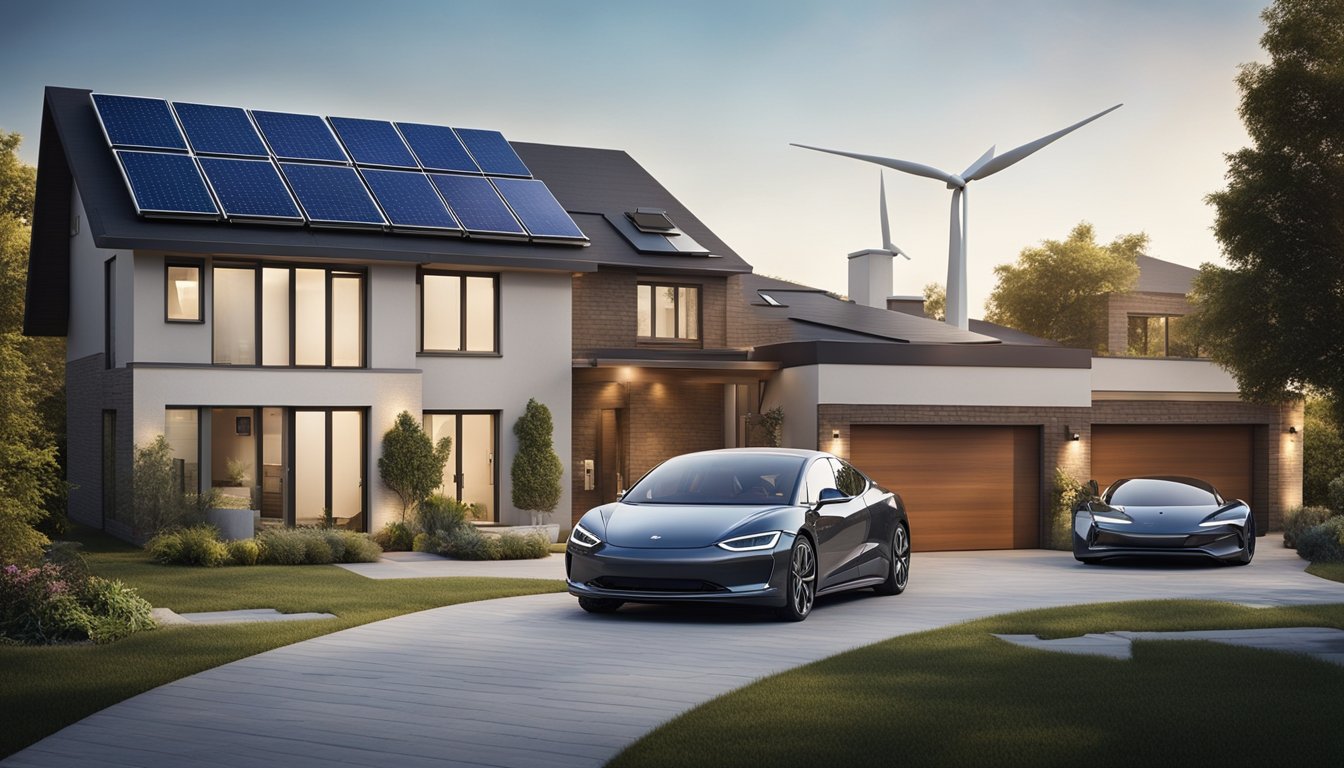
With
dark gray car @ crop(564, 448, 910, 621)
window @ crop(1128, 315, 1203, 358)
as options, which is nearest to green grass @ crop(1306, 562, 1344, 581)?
dark gray car @ crop(564, 448, 910, 621)

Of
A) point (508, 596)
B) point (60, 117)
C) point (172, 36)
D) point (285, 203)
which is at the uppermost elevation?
point (172, 36)

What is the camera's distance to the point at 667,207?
91.5ft

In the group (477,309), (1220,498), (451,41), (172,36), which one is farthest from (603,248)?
(1220,498)

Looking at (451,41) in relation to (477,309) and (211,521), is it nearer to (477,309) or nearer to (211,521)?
(477,309)

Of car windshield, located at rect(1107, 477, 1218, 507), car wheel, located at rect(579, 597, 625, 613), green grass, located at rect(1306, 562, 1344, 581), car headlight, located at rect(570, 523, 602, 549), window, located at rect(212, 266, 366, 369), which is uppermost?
window, located at rect(212, 266, 366, 369)

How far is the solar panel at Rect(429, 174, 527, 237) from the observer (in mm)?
22797

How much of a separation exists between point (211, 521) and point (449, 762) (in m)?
14.2

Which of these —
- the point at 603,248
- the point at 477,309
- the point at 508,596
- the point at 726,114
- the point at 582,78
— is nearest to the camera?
the point at 508,596

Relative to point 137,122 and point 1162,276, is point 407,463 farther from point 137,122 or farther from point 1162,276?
point 1162,276

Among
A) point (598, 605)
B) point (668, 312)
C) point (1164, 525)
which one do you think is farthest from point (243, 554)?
point (1164, 525)

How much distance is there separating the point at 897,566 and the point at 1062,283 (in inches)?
1671

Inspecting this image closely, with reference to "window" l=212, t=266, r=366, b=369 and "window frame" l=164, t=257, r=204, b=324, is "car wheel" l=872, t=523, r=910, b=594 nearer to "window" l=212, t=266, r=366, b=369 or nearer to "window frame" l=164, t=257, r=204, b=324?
"window" l=212, t=266, r=366, b=369

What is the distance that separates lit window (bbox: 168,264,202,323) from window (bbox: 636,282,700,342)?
8000 millimetres

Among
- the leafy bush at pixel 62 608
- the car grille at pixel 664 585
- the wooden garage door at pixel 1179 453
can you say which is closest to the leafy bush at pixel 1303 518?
the wooden garage door at pixel 1179 453
